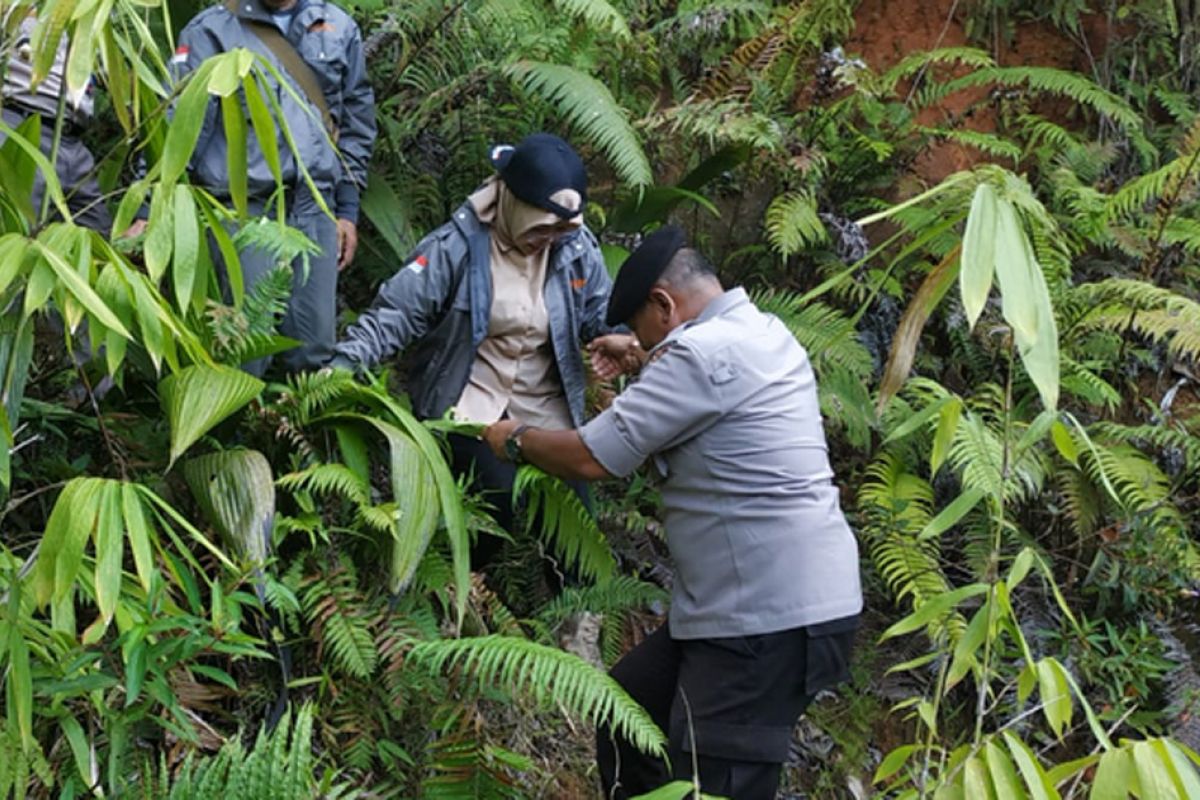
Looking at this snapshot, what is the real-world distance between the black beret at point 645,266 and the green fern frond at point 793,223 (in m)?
2.45

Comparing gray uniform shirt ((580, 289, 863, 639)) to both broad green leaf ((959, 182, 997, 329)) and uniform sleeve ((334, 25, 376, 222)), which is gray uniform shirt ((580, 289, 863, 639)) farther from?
uniform sleeve ((334, 25, 376, 222))

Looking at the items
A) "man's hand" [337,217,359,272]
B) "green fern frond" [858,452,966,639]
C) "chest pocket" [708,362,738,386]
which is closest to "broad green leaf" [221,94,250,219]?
"chest pocket" [708,362,738,386]

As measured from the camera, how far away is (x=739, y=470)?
401 centimetres

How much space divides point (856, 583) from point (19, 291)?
2.30 metres

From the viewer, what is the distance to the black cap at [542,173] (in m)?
4.77

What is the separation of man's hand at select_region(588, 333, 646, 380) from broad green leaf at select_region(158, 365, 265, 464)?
1188 millimetres

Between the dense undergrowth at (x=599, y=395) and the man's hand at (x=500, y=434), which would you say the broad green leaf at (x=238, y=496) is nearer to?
the dense undergrowth at (x=599, y=395)

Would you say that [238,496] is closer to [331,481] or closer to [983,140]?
[331,481]

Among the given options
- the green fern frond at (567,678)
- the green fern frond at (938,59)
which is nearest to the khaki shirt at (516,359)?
the green fern frond at (567,678)

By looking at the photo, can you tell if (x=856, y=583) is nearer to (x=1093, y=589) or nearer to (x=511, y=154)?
(x=511, y=154)

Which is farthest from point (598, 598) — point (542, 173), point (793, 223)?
point (793, 223)

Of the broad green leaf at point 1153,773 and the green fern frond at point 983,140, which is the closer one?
the broad green leaf at point 1153,773

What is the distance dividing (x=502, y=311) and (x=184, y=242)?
200 cm

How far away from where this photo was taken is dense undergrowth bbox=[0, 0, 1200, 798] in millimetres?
2982
